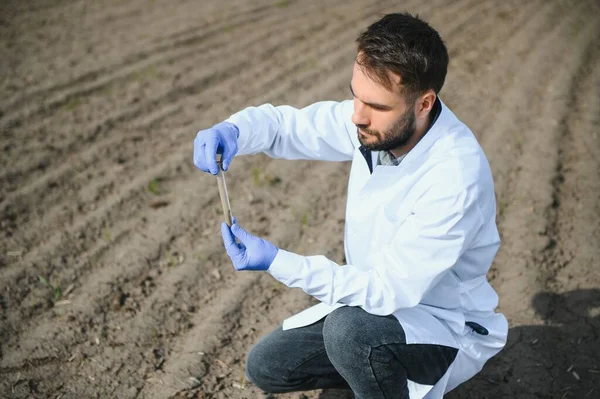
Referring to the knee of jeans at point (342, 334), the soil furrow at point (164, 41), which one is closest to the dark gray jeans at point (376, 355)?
the knee of jeans at point (342, 334)

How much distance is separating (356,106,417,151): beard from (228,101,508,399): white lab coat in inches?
2.5

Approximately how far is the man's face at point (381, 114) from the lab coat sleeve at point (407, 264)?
26 centimetres

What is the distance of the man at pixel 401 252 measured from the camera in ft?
6.04

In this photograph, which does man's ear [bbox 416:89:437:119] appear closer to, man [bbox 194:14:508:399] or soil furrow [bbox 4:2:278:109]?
man [bbox 194:14:508:399]

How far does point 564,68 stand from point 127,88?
391 centimetres

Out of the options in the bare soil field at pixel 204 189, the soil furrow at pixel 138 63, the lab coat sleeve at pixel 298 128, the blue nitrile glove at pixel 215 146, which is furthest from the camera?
the soil furrow at pixel 138 63

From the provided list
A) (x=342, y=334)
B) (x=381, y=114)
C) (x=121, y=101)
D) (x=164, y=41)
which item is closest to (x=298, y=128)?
(x=381, y=114)

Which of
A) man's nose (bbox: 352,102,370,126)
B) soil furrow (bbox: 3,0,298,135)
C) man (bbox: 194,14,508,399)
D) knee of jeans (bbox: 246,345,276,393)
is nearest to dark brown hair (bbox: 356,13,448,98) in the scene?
man (bbox: 194,14,508,399)

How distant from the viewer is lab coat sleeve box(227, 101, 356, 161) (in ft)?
7.77

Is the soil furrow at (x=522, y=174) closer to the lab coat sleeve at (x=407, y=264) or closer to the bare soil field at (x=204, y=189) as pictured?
the bare soil field at (x=204, y=189)

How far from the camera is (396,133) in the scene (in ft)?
6.53

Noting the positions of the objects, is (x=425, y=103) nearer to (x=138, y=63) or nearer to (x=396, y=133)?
(x=396, y=133)

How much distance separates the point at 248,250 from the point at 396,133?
2.21 feet

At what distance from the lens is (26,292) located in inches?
117
